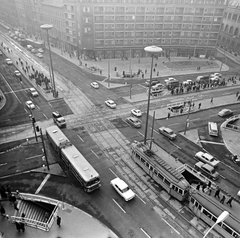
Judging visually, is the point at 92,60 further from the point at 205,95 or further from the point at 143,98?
the point at 205,95

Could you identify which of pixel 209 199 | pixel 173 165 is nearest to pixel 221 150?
pixel 173 165

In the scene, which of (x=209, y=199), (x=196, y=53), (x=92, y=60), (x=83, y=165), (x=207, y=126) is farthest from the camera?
(x=196, y=53)

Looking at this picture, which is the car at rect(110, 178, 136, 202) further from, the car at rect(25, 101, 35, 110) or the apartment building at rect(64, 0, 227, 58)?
the apartment building at rect(64, 0, 227, 58)

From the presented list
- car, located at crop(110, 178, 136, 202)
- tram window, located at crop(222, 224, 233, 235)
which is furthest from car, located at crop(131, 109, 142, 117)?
tram window, located at crop(222, 224, 233, 235)

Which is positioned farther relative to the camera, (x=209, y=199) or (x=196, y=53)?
(x=196, y=53)

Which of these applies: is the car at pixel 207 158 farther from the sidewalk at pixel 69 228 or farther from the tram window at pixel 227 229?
the sidewalk at pixel 69 228
